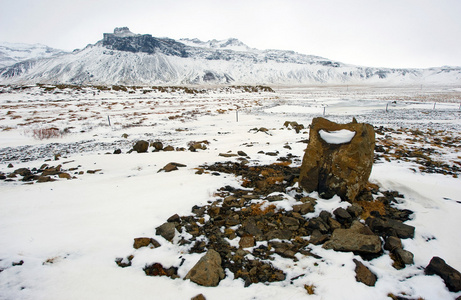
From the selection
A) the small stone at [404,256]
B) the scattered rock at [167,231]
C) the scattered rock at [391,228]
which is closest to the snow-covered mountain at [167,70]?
the scattered rock at [167,231]

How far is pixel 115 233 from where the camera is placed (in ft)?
13.2

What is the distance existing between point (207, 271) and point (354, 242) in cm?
230

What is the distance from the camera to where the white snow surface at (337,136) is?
5.12 meters

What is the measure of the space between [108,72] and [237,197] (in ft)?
541

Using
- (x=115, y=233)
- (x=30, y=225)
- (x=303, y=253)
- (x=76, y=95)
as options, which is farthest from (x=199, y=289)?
(x=76, y=95)

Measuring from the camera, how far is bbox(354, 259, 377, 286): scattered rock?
2906 mm

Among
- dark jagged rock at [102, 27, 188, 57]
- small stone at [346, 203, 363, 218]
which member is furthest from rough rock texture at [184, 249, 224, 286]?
dark jagged rock at [102, 27, 188, 57]

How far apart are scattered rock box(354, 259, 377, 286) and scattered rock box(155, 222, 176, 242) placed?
285cm

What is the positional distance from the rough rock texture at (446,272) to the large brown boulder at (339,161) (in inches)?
76.4

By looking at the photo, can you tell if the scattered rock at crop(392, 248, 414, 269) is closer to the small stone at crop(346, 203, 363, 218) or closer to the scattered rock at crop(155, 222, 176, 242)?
the small stone at crop(346, 203, 363, 218)

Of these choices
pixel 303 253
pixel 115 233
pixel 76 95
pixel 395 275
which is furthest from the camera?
pixel 76 95

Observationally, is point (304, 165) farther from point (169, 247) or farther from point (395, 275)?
point (169, 247)

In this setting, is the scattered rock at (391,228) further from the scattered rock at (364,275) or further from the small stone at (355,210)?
the scattered rock at (364,275)

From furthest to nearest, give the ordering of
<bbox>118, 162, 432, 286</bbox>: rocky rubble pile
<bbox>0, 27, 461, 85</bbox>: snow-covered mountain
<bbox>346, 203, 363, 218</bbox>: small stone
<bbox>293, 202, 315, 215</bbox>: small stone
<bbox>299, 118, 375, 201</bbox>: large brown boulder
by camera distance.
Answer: <bbox>0, 27, 461, 85</bbox>: snow-covered mountain
<bbox>299, 118, 375, 201</bbox>: large brown boulder
<bbox>293, 202, 315, 215</bbox>: small stone
<bbox>346, 203, 363, 218</bbox>: small stone
<bbox>118, 162, 432, 286</bbox>: rocky rubble pile
